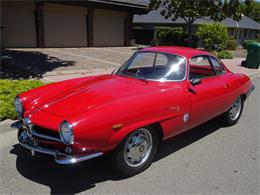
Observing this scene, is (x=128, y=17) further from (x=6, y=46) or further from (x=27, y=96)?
(x=27, y=96)

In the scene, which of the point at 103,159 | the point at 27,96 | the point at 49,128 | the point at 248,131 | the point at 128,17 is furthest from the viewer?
the point at 128,17

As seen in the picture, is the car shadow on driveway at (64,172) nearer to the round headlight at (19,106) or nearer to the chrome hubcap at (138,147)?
the chrome hubcap at (138,147)

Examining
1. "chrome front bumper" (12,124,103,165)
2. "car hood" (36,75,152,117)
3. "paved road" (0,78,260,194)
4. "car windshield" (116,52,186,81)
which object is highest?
"car windshield" (116,52,186,81)

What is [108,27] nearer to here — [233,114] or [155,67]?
[233,114]

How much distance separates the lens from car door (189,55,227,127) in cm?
460

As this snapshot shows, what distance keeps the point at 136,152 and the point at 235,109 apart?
9.70 ft

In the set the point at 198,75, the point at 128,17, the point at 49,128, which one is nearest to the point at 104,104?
the point at 49,128

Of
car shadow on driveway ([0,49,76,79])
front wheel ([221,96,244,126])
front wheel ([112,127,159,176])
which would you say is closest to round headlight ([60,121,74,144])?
front wheel ([112,127,159,176])

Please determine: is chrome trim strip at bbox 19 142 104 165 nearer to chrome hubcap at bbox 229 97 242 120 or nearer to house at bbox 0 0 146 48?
chrome hubcap at bbox 229 97 242 120

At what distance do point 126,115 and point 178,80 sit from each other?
1.27m

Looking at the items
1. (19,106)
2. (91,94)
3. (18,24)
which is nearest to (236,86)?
(91,94)

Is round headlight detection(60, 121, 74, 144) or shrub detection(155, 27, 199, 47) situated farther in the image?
shrub detection(155, 27, 199, 47)

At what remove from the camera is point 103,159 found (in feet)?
12.5

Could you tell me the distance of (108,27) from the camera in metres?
22.7
